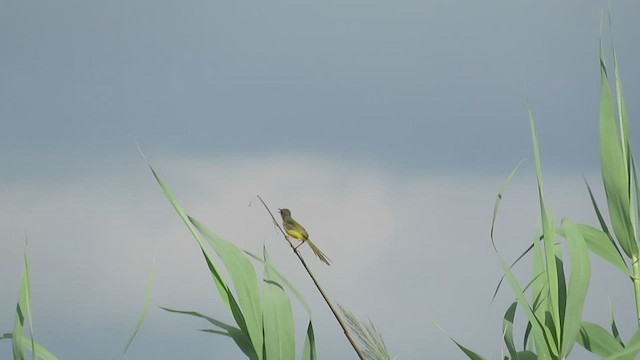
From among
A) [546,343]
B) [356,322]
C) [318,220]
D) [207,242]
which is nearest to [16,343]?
[207,242]

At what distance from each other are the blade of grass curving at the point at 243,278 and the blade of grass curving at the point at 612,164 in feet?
1.59

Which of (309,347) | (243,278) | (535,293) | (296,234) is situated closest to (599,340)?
(535,293)

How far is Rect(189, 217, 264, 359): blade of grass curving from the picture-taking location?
89 cm

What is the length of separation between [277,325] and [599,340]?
0.44 meters

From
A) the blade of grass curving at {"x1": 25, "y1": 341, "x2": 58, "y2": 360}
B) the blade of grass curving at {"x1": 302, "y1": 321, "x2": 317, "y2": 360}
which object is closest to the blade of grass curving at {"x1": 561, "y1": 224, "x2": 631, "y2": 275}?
the blade of grass curving at {"x1": 302, "y1": 321, "x2": 317, "y2": 360}

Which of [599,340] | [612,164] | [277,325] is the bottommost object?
[599,340]

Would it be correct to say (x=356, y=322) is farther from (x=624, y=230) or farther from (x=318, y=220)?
(x=318, y=220)

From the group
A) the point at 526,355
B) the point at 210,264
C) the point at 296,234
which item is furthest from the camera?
the point at 296,234

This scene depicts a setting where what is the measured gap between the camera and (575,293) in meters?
0.97

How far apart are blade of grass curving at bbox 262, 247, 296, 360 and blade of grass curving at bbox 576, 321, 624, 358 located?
41 centimetres

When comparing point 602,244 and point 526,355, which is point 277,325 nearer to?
point 526,355

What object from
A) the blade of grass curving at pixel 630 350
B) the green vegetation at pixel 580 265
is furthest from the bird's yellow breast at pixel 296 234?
the blade of grass curving at pixel 630 350

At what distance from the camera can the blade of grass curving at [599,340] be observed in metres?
1.05

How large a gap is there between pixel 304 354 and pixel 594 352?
1.32ft
